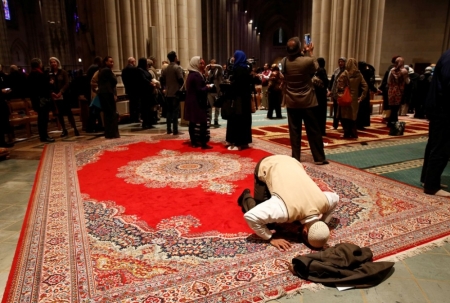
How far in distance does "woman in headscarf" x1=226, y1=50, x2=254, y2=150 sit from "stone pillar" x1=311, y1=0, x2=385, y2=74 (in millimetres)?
7422

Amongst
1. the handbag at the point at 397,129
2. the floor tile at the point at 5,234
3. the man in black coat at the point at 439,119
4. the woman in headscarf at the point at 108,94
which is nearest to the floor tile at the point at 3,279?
the floor tile at the point at 5,234

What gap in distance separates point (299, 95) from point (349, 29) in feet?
27.4

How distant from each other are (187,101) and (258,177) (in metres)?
3.67

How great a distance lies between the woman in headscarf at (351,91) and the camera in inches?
271

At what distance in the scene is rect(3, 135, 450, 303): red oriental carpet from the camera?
2246 mm

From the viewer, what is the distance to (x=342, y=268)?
2330 millimetres

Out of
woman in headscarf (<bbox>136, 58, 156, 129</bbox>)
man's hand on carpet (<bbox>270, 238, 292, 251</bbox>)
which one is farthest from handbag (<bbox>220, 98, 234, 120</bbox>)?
man's hand on carpet (<bbox>270, 238, 292, 251</bbox>)

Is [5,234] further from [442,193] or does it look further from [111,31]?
[111,31]

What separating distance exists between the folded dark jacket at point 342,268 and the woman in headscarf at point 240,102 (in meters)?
3.84

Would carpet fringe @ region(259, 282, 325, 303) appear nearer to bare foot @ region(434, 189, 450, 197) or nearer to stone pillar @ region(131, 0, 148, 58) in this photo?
bare foot @ region(434, 189, 450, 197)

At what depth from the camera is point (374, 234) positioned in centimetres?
294

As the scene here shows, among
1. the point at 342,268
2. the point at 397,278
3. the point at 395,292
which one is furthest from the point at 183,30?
the point at 395,292

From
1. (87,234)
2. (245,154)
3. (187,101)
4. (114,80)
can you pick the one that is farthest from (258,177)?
(114,80)

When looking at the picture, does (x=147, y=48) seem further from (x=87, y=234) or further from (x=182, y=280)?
(x=182, y=280)
